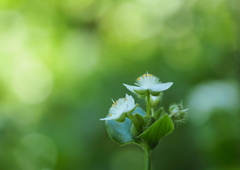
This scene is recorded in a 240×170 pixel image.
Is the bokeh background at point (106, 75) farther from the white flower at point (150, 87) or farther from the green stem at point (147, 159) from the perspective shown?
the green stem at point (147, 159)

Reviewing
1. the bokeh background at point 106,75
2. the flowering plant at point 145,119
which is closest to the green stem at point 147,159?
the flowering plant at point 145,119

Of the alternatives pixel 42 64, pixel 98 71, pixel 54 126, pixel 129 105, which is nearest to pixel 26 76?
pixel 42 64

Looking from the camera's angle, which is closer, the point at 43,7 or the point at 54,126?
the point at 54,126

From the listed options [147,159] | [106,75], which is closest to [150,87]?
[147,159]

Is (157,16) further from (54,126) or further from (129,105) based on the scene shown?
(129,105)

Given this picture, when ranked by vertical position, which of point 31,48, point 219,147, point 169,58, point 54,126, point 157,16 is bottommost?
point 219,147

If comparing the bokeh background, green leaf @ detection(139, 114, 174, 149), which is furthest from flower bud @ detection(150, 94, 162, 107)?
the bokeh background

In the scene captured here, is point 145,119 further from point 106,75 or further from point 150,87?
point 106,75

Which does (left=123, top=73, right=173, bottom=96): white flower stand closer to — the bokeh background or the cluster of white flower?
the cluster of white flower
